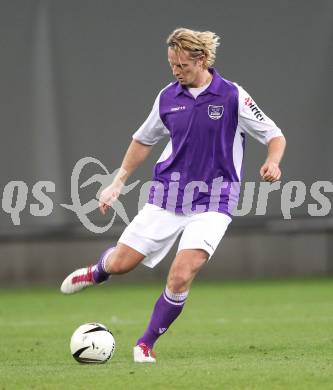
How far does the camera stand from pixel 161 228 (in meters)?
7.70

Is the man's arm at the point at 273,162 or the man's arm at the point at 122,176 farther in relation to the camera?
the man's arm at the point at 122,176

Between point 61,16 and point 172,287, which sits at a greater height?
point 61,16

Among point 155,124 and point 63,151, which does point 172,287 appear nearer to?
point 155,124

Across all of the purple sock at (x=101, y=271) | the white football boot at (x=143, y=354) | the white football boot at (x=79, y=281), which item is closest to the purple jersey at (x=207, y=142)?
the purple sock at (x=101, y=271)

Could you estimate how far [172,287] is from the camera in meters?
7.42

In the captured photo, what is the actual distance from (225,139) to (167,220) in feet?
2.19

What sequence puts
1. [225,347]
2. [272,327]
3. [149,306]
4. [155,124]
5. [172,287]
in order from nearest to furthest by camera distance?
[172,287], [155,124], [225,347], [272,327], [149,306]

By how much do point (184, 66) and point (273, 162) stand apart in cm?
86

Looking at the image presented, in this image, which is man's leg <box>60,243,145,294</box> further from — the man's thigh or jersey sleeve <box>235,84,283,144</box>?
jersey sleeve <box>235,84,283,144</box>

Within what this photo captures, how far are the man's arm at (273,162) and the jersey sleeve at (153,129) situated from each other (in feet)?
2.52

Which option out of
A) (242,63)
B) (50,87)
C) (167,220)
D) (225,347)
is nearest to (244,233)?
(242,63)

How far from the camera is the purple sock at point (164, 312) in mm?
7477

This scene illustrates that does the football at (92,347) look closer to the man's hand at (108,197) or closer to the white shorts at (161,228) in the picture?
the white shorts at (161,228)

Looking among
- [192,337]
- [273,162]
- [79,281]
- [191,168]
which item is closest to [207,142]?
[191,168]
